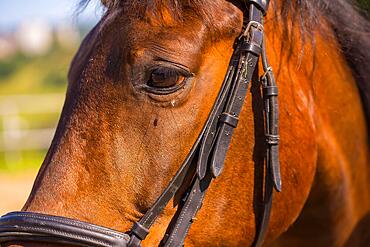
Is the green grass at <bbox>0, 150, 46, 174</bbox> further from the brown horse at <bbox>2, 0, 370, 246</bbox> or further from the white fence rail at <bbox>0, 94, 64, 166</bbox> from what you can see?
the brown horse at <bbox>2, 0, 370, 246</bbox>

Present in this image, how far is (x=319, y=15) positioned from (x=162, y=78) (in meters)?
0.95

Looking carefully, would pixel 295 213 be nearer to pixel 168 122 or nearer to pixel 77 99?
pixel 168 122

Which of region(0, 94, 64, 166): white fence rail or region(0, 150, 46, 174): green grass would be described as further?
region(0, 94, 64, 166): white fence rail

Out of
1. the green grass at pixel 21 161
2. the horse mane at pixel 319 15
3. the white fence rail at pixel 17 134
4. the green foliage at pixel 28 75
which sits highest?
the green foliage at pixel 28 75

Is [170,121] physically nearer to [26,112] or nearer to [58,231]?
[58,231]

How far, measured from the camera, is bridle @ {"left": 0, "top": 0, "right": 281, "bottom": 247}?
191cm

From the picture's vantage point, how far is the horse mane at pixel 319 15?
2.12m

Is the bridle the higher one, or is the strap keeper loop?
the strap keeper loop

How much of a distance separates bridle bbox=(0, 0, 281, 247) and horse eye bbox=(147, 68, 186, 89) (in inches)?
7.6

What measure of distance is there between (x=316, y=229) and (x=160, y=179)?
40.0 inches

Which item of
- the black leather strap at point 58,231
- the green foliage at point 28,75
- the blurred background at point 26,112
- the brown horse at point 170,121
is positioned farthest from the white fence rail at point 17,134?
the green foliage at point 28,75

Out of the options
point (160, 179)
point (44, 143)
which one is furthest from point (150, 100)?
point (44, 143)

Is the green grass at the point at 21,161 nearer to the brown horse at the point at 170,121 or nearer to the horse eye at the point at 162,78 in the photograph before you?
the brown horse at the point at 170,121

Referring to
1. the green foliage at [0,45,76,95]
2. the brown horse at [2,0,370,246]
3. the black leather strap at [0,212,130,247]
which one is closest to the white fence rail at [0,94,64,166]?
the brown horse at [2,0,370,246]
